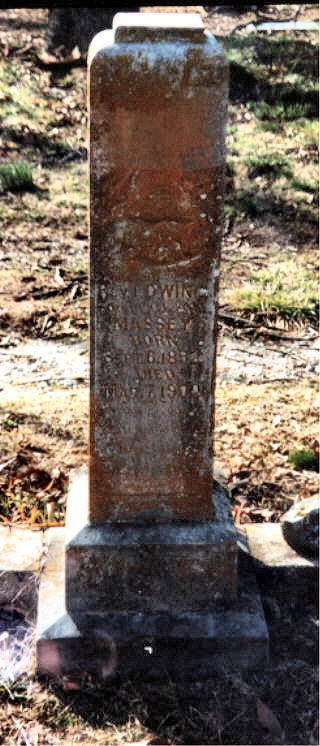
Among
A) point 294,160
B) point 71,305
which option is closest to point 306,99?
point 294,160

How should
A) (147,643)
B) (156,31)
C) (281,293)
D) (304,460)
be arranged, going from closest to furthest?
(156,31)
(147,643)
(304,460)
(281,293)

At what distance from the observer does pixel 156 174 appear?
2549mm

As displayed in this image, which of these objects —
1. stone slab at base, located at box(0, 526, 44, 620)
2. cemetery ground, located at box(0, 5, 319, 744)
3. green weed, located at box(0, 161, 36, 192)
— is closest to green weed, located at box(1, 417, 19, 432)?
cemetery ground, located at box(0, 5, 319, 744)

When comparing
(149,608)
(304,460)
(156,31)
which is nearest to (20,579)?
(149,608)

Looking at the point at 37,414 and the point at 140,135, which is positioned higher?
the point at 140,135

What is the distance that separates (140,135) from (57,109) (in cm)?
802

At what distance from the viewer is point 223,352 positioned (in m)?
5.36

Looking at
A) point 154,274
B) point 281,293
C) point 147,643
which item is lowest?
point 147,643

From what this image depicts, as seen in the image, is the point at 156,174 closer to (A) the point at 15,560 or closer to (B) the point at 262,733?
(A) the point at 15,560

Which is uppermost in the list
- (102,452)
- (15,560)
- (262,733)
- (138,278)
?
(138,278)

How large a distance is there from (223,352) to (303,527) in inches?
88.1

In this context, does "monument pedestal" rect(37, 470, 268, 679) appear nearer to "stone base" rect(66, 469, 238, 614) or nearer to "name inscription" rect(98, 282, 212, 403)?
"stone base" rect(66, 469, 238, 614)

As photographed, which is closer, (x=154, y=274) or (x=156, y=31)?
(x=156, y=31)

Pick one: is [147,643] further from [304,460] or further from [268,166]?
[268,166]
